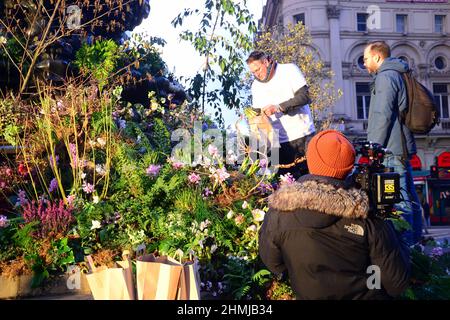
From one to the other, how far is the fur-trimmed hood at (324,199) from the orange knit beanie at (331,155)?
1.8 inches

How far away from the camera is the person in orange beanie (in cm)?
225

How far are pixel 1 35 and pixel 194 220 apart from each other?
4.11 m

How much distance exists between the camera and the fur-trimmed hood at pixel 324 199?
226 centimetres

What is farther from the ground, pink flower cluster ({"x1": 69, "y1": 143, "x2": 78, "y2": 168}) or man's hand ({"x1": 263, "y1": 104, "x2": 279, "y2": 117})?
man's hand ({"x1": 263, "y1": 104, "x2": 279, "y2": 117})

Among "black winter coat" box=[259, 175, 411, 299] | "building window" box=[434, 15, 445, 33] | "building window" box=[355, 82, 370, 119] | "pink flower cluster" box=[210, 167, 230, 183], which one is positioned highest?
"building window" box=[434, 15, 445, 33]

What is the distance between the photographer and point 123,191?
4.17m

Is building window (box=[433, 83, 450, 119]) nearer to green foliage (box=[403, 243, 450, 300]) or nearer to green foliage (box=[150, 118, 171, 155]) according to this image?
green foliage (box=[150, 118, 171, 155])

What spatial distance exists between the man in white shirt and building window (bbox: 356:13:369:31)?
102 feet

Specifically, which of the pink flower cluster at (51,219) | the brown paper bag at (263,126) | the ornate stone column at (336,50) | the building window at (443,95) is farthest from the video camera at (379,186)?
the building window at (443,95)

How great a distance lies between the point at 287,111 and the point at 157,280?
112 inches

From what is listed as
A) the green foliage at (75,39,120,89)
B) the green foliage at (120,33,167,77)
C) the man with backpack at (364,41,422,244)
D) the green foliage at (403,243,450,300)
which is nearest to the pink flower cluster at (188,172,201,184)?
the man with backpack at (364,41,422,244)

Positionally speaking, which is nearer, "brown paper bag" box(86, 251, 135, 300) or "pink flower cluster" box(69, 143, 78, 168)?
"brown paper bag" box(86, 251, 135, 300)

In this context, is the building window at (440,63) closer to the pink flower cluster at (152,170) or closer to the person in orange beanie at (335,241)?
the pink flower cluster at (152,170)

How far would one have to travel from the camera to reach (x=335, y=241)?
227cm
